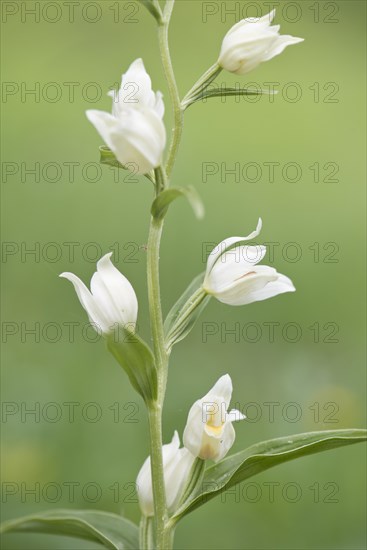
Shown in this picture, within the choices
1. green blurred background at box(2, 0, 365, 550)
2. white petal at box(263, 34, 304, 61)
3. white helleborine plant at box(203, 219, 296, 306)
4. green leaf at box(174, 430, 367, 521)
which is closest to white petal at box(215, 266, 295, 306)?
white helleborine plant at box(203, 219, 296, 306)

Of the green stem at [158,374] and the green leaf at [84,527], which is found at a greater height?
the green stem at [158,374]

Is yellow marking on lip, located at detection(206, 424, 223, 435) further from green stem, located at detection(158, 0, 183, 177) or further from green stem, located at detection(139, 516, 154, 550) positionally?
green stem, located at detection(158, 0, 183, 177)

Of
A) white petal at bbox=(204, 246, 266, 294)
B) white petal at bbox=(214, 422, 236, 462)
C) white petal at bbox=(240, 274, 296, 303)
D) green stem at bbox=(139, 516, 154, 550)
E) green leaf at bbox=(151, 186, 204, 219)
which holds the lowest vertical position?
green stem at bbox=(139, 516, 154, 550)

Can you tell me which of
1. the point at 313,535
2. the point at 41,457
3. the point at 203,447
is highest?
the point at 203,447

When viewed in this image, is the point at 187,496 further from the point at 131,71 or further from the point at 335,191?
the point at 335,191

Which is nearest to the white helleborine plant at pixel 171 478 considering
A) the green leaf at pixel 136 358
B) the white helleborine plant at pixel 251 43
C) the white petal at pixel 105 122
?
the green leaf at pixel 136 358

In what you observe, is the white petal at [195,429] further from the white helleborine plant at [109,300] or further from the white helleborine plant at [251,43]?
the white helleborine plant at [251,43]

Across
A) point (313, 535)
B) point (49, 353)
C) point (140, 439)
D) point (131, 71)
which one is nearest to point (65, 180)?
point (49, 353)
